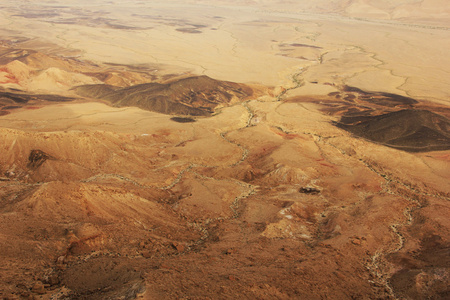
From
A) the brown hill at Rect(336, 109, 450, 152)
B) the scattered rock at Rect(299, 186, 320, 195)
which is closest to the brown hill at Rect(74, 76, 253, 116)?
the brown hill at Rect(336, 109, 450, 152)

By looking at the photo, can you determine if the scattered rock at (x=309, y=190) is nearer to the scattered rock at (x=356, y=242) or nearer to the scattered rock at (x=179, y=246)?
the scattered rock at (x=356, y=242)

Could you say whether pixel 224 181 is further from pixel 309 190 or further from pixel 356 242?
pixel 356 242

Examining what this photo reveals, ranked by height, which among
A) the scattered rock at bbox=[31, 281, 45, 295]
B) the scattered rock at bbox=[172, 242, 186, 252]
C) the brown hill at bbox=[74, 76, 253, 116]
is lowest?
the brown hill at bbox=[74, 76, 253, 116]

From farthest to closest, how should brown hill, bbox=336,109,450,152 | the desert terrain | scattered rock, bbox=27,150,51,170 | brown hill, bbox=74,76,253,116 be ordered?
brown hill, bbox=74,76,253,116
brown hill, bbox=336,109,450,152
scattered rock, bbox=27,150,51,170
the desert terrain

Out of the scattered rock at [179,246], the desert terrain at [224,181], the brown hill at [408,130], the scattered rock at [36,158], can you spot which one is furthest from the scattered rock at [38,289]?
the brown hill at [408,130]

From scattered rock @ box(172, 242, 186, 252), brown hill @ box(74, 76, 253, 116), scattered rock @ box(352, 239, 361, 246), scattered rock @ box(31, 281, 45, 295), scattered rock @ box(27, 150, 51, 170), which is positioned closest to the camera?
scattered rock @ box(31, 281, 45, 295)

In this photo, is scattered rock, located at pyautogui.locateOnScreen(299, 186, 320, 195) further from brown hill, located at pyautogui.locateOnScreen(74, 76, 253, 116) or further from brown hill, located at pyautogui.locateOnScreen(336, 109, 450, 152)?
brown hill, located at pyautogui.locateOnScreen(74, 76, 253, 116)
